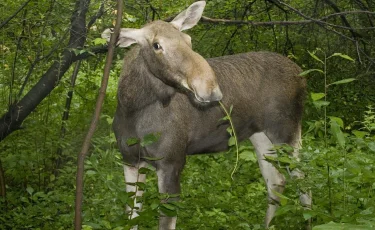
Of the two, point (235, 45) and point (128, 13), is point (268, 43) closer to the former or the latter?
point (235, 45)

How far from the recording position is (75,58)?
720 centimetres

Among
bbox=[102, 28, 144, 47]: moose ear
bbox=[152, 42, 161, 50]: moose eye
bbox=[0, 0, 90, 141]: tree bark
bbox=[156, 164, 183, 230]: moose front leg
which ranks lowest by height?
bbox=[156, 164, 183, 230]: moose front leg

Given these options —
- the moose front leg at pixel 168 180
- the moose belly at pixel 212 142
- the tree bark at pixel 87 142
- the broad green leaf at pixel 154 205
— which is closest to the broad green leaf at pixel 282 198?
the broad green leaf at pixel 154 205

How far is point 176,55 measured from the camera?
484 centimetres

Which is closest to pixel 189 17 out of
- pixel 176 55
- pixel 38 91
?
pixel 176 55

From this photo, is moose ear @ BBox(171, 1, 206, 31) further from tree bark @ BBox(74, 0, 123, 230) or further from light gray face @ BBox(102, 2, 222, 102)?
tree bark @ BBox(74, 0, 123, 230)

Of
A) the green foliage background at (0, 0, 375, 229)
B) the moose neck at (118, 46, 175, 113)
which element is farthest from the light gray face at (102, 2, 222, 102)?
the green foliage background at (0, 0, 375, 229)

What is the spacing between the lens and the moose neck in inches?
217

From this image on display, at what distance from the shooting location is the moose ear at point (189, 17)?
541 centimetres

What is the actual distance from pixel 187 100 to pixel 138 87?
62 cm

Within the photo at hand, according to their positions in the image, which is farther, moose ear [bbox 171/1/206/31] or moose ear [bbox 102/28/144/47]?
moose ear [bbox 171/1/206/31]

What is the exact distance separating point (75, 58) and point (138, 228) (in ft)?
7.29

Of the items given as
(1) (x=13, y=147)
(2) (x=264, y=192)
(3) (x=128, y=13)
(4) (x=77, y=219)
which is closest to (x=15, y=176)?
(1) (x=13, y=147)

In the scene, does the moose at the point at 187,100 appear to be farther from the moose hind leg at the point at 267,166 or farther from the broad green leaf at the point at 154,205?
the broad green leaf at the point at 154,205
